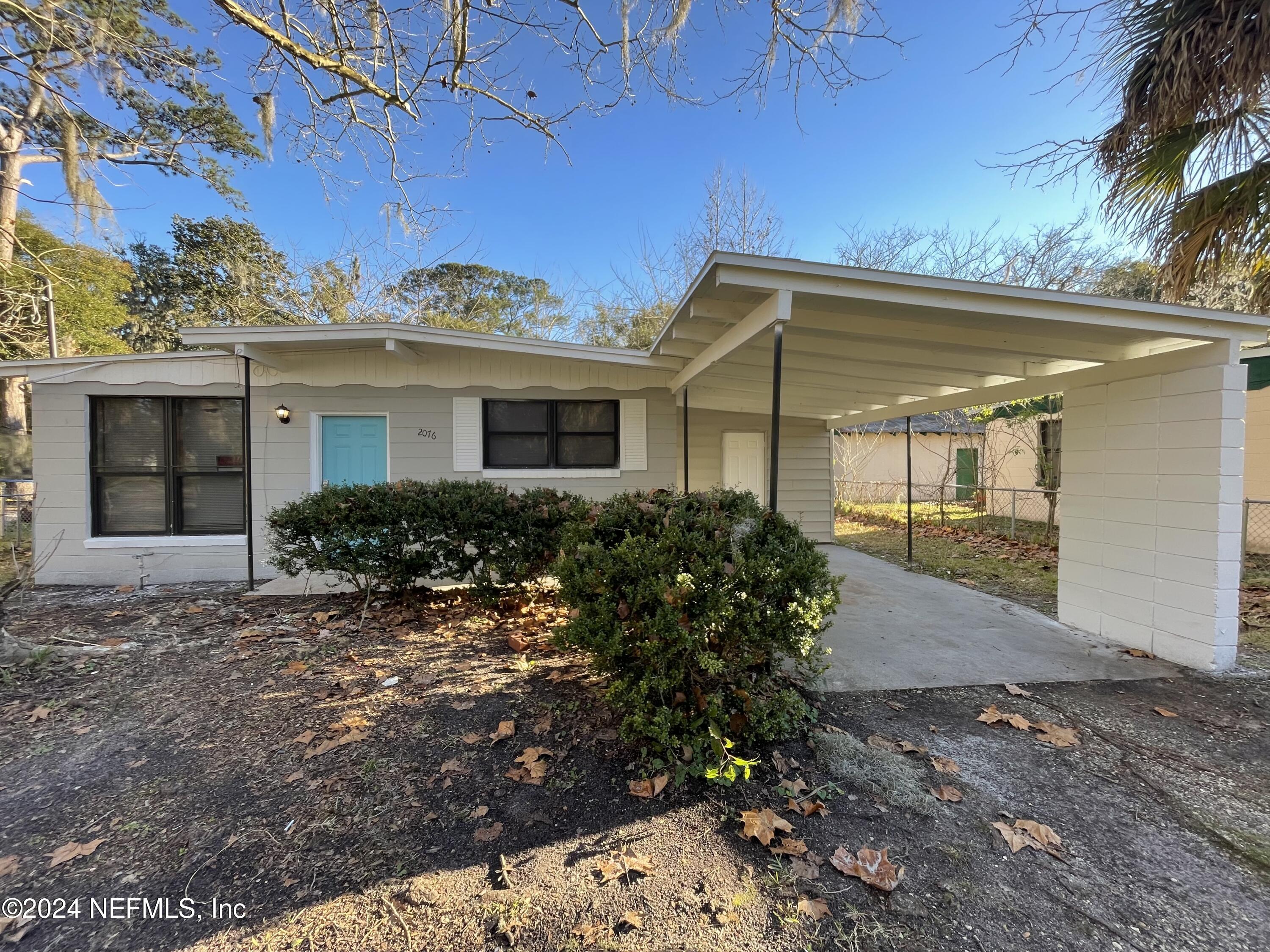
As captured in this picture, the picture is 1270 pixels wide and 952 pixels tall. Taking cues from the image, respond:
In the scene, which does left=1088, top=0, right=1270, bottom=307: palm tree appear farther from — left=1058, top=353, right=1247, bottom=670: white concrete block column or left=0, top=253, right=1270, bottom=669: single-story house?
left=1058, top=353, right=1247, bottom=670: white concrete block column

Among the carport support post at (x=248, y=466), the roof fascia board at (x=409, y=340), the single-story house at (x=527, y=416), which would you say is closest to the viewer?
the single-story house at (x=527, y=416)

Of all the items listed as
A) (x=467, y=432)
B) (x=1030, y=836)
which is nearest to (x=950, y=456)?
(x=467, y=432)

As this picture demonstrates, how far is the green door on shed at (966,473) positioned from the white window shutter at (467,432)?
12459 mm

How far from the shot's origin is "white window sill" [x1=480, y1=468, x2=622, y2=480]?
6.14 metres

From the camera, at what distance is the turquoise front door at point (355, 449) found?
6.03 metres

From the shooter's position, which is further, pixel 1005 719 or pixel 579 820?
pixel 1005 719

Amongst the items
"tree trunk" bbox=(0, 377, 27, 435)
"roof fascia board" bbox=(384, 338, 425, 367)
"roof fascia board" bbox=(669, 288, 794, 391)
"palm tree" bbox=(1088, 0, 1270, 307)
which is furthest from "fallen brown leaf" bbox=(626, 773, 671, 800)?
"tree trunk" bbox=(0, 377, 27, 435)

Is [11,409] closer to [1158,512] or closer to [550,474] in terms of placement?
[550,474]

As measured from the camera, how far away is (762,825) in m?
1.91

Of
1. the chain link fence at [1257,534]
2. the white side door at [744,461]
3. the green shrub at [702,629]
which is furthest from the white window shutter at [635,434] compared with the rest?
the chain link fence at [1257,534]

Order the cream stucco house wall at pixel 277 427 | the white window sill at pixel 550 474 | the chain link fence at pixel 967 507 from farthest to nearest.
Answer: the chain link fence at pixel 967 507
the white window sill at pixel 550 474
the cream stucco house wall at pixel 277 427

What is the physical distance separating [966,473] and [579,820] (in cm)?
1766

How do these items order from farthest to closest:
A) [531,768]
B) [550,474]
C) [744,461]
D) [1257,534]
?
[744,461] < [1257,534] < [550,474] < [531,768]

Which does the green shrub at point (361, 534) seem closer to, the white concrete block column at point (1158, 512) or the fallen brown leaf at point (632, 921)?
the fallen brown leaf at point (632, 921)
